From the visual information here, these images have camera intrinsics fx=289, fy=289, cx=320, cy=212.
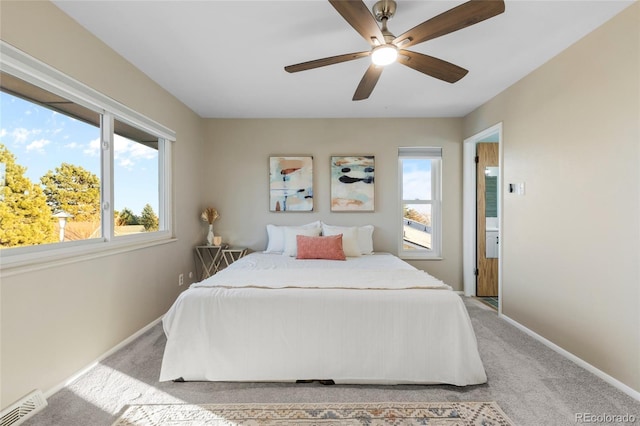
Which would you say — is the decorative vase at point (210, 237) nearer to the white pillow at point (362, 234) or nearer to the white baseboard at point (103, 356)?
the white baseboard at point (103, 356)

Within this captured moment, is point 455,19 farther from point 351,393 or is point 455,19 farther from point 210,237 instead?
point 210,237

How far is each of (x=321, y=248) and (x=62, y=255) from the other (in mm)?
2119

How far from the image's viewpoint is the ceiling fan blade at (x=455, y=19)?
4.46 ft

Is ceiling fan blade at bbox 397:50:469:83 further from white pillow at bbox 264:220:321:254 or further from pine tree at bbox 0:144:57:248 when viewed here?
pine tree at bbox 0:144:57:248

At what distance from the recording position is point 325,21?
191 centimetres

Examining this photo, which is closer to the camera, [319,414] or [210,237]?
[319,414]

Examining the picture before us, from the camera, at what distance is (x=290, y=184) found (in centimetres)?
390

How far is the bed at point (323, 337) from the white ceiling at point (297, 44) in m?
1.79

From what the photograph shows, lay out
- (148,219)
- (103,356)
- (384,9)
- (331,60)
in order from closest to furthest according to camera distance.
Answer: (384,9)
(331,60)
(103,356)
(148,219)

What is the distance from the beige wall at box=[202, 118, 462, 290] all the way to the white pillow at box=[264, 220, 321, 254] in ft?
0.76

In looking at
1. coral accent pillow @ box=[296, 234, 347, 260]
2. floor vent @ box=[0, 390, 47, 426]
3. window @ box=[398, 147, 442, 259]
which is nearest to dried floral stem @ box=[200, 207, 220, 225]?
coral accent pillow @ box=[296, 234, 347, 260]

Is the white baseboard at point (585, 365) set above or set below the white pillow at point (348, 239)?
below
